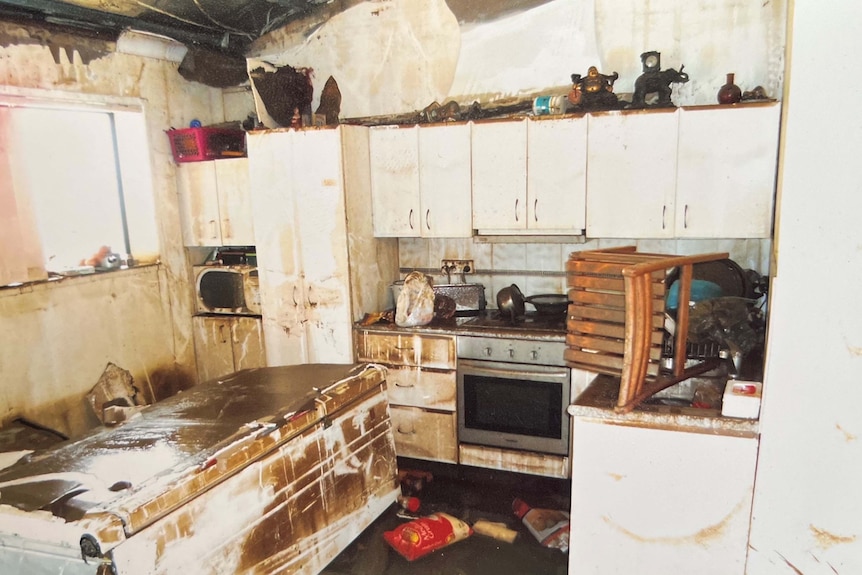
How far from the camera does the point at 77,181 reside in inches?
143

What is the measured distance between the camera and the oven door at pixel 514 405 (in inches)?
126

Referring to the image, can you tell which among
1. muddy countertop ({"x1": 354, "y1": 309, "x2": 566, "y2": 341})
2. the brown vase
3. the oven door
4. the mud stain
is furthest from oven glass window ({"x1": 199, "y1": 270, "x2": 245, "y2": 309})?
the brown vase

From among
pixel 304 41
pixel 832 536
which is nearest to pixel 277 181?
pixel 304 41

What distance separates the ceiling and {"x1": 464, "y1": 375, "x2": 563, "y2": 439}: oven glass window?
2.83m

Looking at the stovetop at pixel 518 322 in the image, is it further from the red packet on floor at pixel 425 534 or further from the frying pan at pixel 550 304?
the red packet on floor at pixel 425 534

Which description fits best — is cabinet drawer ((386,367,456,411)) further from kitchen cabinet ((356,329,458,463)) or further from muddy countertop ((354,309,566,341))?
muddy countertop ((354,309,566,341))

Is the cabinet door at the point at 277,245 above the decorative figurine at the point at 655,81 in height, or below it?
below

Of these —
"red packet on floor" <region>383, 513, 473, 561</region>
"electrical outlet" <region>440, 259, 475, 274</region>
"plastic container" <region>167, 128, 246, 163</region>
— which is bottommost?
"red packet on floor" <region>383, 513, 473, 561</region>

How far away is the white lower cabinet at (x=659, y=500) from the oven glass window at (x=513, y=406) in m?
1.30

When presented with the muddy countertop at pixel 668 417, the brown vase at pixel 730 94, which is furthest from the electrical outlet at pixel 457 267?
the muddy countertop at pixel 668 417

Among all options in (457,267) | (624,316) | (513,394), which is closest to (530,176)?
(457,267)

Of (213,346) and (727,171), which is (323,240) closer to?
(213,346)

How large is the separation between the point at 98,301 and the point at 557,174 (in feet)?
10.0

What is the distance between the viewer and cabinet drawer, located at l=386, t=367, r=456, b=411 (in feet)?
11.4
